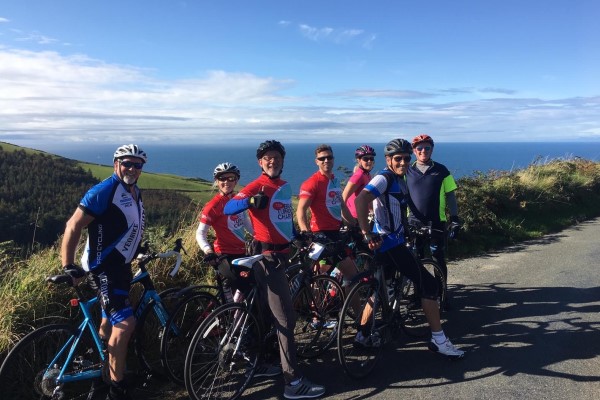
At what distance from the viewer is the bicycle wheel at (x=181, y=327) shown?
13.1ft

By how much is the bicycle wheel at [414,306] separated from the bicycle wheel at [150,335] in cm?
279

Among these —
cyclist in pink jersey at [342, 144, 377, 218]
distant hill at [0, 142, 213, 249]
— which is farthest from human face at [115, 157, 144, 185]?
distant hill at [0, 142, 213, 249]

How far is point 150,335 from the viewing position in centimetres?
459

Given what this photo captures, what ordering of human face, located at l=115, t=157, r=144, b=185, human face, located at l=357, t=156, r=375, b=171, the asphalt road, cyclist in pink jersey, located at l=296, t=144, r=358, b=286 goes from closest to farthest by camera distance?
1. human face, located at l=115, t=157, r=144, b=185
2. the asphalt road
3. cyclist in pink jersey, located at l=296, t=144, r=358, b=286
4. human face, located at l=357, t=156, r=375, b=171

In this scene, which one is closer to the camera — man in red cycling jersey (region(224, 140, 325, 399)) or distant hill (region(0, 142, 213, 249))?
man in red cycling jersey (region(224, 140, 325, 399))

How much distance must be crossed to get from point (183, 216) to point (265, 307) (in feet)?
12.9

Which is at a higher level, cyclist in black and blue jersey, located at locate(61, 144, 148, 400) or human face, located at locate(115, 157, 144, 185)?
human face, located at locate(115, 157, 144, 185)

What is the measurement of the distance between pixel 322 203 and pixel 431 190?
5.51 feet

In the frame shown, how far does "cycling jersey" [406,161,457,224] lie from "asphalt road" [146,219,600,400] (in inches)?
58.5

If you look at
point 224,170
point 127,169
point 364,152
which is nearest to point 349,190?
point 364,152

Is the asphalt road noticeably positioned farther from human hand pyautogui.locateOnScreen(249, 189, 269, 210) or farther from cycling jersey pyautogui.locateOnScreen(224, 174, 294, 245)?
human hand pyautogui.locateOnScreen(249, 189, 269, 210)

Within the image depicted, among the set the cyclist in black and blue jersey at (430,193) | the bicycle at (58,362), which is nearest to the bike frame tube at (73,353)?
the bicycle at (58,362)

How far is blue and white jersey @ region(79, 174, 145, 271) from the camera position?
3355mm

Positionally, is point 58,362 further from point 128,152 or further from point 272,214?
point 272,214
